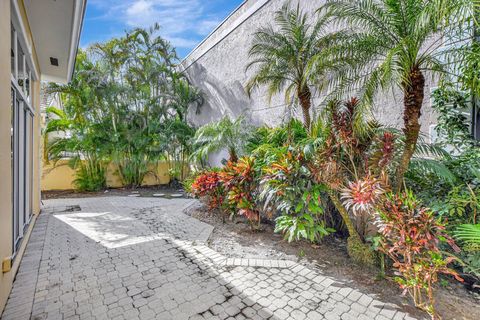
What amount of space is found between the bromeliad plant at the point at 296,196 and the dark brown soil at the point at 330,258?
309mm

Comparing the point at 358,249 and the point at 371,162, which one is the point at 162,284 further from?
the point at 371,162

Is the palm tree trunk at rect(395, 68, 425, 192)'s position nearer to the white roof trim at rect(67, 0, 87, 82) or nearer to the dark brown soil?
the dark brown soil

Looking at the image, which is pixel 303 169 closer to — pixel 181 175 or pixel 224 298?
pixel 224 298

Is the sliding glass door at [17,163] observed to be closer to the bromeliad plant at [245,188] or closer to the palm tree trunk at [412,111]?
the bromeliad plant at [245,188]

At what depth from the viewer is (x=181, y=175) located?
13289 millimetres

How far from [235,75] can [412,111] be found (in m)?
8.96

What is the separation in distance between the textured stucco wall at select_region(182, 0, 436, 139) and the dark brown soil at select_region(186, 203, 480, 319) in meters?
3.44

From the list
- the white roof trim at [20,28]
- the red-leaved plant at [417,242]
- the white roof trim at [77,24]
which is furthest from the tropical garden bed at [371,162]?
the white roof trim at [20,28]

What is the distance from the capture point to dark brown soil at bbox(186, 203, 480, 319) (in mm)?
3271

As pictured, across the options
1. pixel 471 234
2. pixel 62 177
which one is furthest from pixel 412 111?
pixel 62 177

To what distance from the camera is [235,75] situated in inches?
462

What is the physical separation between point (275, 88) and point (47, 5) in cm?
501

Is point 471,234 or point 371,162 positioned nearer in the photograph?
point 471,234

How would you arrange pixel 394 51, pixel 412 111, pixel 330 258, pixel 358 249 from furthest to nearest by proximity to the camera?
pixel 330 258 → pixel 358 249 → pixel 412 111 → pixel 394 51
